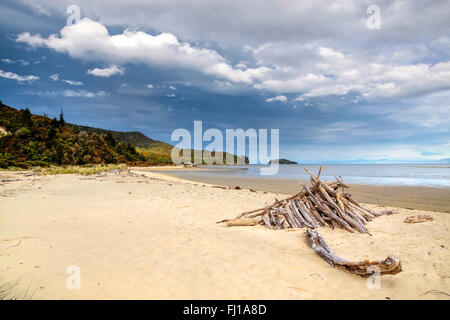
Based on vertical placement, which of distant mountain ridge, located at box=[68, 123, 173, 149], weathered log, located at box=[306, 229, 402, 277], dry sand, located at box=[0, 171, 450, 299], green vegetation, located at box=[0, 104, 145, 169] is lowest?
dry sand, located at box=[0, 171, 450, 299]

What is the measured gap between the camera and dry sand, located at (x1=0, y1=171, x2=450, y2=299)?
3252 millimetres

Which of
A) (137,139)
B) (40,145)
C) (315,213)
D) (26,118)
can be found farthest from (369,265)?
(137,139)

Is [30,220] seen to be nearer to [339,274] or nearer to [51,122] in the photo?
[339,274]

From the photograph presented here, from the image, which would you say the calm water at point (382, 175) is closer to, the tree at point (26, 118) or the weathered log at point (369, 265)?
the weathered log at point (369, 265)

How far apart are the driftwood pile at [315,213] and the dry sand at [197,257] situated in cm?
40

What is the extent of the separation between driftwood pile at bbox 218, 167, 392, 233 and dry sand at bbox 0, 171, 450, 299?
0.40 m

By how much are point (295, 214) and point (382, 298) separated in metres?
3.94

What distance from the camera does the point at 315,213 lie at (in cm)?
695

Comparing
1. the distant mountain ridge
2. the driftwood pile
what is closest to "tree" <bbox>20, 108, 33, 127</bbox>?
the driftwood pile

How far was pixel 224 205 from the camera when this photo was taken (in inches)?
406

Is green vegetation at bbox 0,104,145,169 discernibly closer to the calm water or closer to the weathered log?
the calm water

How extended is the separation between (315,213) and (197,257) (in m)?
4.04
